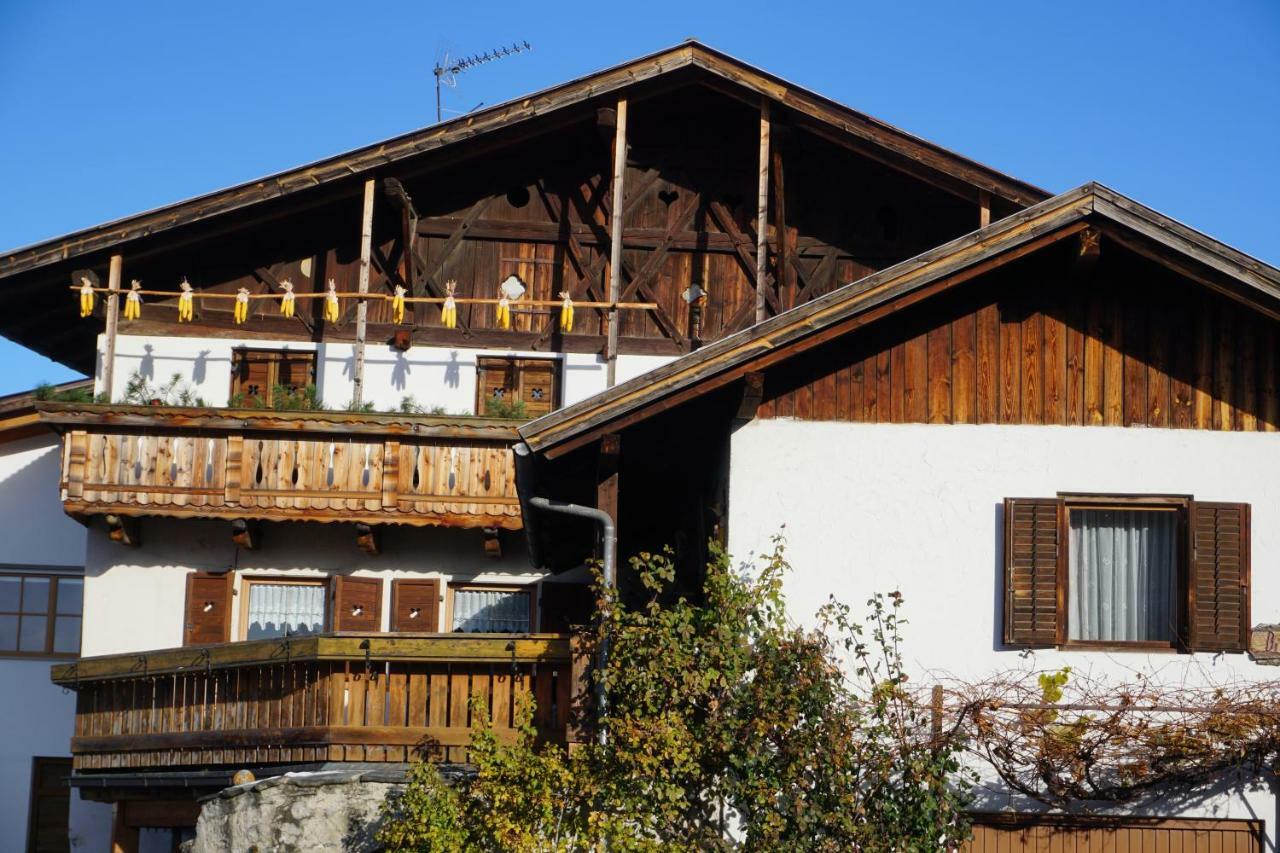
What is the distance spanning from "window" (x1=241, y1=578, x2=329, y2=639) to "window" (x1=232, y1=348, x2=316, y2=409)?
247 centimetres

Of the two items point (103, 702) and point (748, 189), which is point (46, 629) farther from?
point (748, 189)

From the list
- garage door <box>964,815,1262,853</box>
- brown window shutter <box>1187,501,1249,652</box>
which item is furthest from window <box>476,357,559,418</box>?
garage door <box>964,815,1262,853</box>

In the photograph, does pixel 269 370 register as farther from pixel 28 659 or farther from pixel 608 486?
pixel 608 486

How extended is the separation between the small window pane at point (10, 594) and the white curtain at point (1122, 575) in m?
14.9

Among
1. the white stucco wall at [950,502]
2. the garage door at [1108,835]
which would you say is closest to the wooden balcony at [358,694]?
the white stucco wall at [950,502]

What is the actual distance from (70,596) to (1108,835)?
14860 mm

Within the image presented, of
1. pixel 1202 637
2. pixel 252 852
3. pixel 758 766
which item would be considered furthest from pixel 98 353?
pixel 1202 637

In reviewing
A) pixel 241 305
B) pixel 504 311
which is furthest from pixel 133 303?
pixel 504 311

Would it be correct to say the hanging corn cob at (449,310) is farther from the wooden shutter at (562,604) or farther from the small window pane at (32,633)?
the small window pane at (32,633)

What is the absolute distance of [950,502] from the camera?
47.0ft

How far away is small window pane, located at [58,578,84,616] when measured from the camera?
2412cm

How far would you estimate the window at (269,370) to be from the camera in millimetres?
23172

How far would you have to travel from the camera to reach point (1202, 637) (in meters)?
14.1

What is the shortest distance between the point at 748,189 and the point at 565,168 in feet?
7.55
